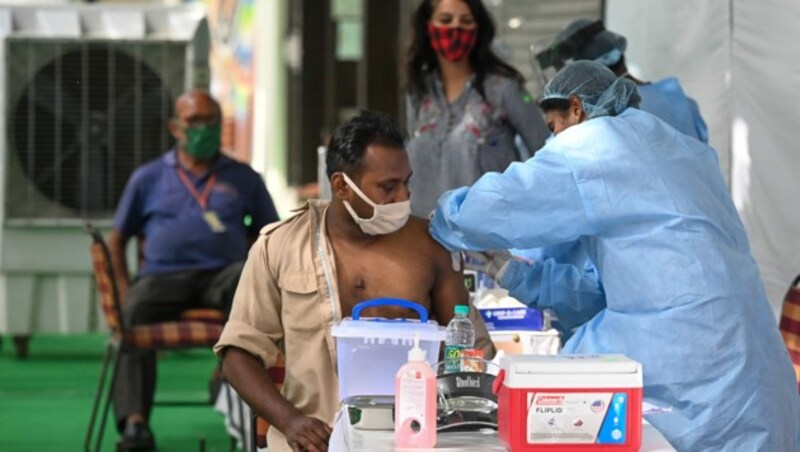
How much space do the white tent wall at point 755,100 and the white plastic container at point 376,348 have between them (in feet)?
9.39

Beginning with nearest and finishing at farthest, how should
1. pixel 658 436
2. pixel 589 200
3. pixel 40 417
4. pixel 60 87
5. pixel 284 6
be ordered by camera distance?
pixel 658 436 < pixel 589 200 < pixel 40 417 < pixel 60 87 < pixel 284 6

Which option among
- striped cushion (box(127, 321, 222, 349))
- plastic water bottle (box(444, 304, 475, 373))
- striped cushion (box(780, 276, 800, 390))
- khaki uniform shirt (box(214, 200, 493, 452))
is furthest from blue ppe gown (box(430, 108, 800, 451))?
striped cushion (box(127, 321, 222, 349))

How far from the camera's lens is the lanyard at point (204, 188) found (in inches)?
309

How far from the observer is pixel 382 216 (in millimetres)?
4203

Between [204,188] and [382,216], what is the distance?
3792mm

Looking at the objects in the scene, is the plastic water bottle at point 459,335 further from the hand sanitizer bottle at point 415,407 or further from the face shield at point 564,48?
the face shield at point 564,48

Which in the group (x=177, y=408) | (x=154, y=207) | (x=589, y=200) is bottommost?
(x=177, y=408)

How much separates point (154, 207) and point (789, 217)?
3.08 metres

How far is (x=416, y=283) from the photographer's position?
4.30 metres

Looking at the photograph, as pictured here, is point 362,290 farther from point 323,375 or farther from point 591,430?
point 591,430

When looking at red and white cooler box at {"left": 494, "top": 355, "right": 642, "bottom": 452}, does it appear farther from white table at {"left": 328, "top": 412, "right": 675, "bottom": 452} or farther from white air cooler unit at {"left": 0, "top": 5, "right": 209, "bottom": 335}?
white air cooler unit at {"left": 0, "top": 5, "right": 209, "bottom": 335}

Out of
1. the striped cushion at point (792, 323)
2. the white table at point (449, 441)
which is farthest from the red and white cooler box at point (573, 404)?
the striped cushion at point (792, 323)

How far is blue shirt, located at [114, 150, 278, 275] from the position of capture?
7770mm

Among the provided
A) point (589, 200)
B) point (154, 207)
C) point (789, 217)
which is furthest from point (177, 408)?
point (589, 200)
